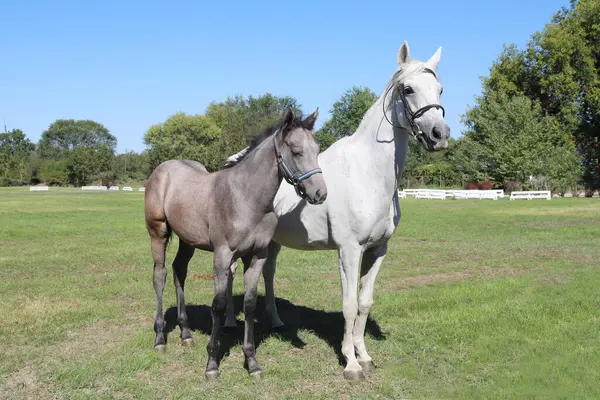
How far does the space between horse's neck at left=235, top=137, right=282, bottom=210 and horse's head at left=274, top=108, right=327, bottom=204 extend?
152 mm

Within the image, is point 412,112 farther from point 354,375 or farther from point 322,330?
point 322,330

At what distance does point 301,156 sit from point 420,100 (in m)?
1.34

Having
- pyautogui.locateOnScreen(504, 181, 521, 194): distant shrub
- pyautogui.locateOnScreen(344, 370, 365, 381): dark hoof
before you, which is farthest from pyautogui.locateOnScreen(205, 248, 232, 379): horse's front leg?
pyautogui.locateOnScreen(504, 181, 521, 194): distant shrub

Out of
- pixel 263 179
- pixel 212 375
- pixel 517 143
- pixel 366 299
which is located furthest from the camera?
pixel 517 143

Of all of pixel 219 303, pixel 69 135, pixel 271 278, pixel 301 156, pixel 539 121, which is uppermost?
pixel 69 135

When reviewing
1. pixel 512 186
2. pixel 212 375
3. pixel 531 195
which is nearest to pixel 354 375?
pixel 212 375

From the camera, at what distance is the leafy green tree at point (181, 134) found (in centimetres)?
9500

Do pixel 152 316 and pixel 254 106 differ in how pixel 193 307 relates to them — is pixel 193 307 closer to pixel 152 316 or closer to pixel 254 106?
pixel 152 316

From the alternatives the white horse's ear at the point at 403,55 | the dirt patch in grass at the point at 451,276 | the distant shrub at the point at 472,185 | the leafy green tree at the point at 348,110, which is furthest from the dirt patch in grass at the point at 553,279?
the leafy green tree at the point at 348,110

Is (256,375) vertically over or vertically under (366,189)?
under

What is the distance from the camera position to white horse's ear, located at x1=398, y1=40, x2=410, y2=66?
5.41 m

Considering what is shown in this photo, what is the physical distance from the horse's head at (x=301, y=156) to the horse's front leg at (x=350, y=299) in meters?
0.91

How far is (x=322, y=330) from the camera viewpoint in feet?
23.8

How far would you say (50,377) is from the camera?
5484 millimetres
